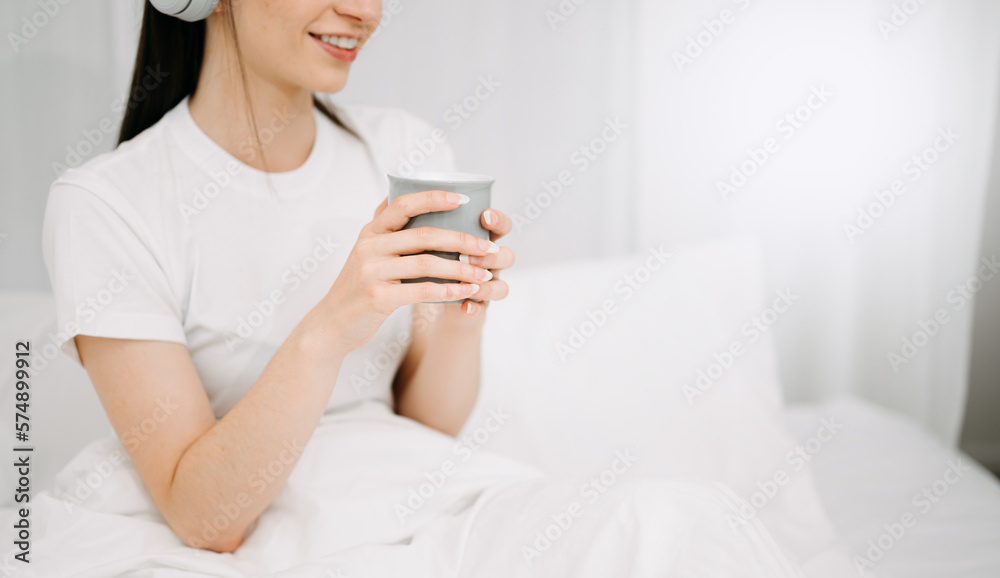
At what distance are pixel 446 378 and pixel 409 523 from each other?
24 centimetres

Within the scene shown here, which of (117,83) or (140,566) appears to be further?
(117,83)

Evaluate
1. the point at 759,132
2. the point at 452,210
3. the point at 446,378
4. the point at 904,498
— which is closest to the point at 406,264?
the point at 452,210

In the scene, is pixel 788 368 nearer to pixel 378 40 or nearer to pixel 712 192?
pixel 712 192

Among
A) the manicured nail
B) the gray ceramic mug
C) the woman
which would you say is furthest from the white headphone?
the manicured nail

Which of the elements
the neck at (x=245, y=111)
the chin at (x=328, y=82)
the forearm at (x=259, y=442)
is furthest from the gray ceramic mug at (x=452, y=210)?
the neck at (x=245, y=111)

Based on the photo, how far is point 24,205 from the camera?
1.30 m

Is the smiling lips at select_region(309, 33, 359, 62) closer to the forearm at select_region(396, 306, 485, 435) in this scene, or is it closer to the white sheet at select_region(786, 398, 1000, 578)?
the forearm at select_region(396, 306, 485, 435)

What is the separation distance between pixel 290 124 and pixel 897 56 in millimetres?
1433

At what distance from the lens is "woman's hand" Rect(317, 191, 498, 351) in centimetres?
68

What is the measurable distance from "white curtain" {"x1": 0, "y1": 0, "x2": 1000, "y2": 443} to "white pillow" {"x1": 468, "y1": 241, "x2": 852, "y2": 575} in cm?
31

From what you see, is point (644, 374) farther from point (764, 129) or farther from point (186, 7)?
point (186, 7)

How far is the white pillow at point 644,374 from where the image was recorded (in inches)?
48.3

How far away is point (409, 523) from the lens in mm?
863

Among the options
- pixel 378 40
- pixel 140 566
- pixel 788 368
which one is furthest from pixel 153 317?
pixel 788 368
